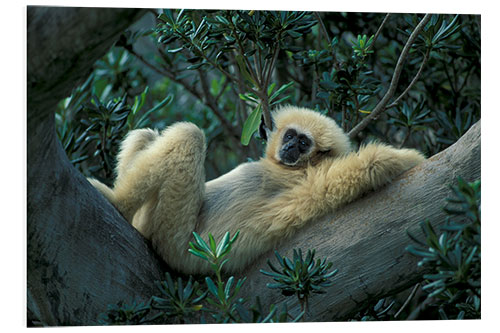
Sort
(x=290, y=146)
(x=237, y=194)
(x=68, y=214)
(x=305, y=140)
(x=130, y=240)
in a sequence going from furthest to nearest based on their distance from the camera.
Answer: (x=305, y=140), (x=290, y=146), (x=237, y=194), (x=130, y=240), (x=68, y=214)

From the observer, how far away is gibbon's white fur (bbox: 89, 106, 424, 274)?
4207mm

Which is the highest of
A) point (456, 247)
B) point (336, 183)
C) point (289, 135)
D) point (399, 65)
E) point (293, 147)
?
point (399, 65)

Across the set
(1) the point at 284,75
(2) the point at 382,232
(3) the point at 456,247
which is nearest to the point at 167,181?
(2) the point at 382,232

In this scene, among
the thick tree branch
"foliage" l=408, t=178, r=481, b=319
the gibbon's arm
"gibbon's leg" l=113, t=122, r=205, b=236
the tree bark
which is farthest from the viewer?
"gibbon's leg" l=113, t=122, r=205, b=236

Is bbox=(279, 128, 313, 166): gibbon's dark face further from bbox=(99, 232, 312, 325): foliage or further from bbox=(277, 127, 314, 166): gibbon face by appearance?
bbox=(99, 232, 312, 325): foliage

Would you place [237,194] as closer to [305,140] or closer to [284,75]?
[305,140]

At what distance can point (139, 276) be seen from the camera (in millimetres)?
4195

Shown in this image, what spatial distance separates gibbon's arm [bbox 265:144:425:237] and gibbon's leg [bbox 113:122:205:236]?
0.62 m

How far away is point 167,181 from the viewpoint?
14.0 ft

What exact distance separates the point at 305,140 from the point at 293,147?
0.17m

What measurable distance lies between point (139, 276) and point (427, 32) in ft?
9.71

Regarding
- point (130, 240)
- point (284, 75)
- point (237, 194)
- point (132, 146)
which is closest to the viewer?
point (130, 240)

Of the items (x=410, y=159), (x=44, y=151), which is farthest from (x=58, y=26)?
(x=410, y=159)

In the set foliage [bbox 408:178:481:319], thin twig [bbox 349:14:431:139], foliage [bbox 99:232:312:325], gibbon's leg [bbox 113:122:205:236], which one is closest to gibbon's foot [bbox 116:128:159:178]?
gibbon's leg [bbox 113:122:205:236]
